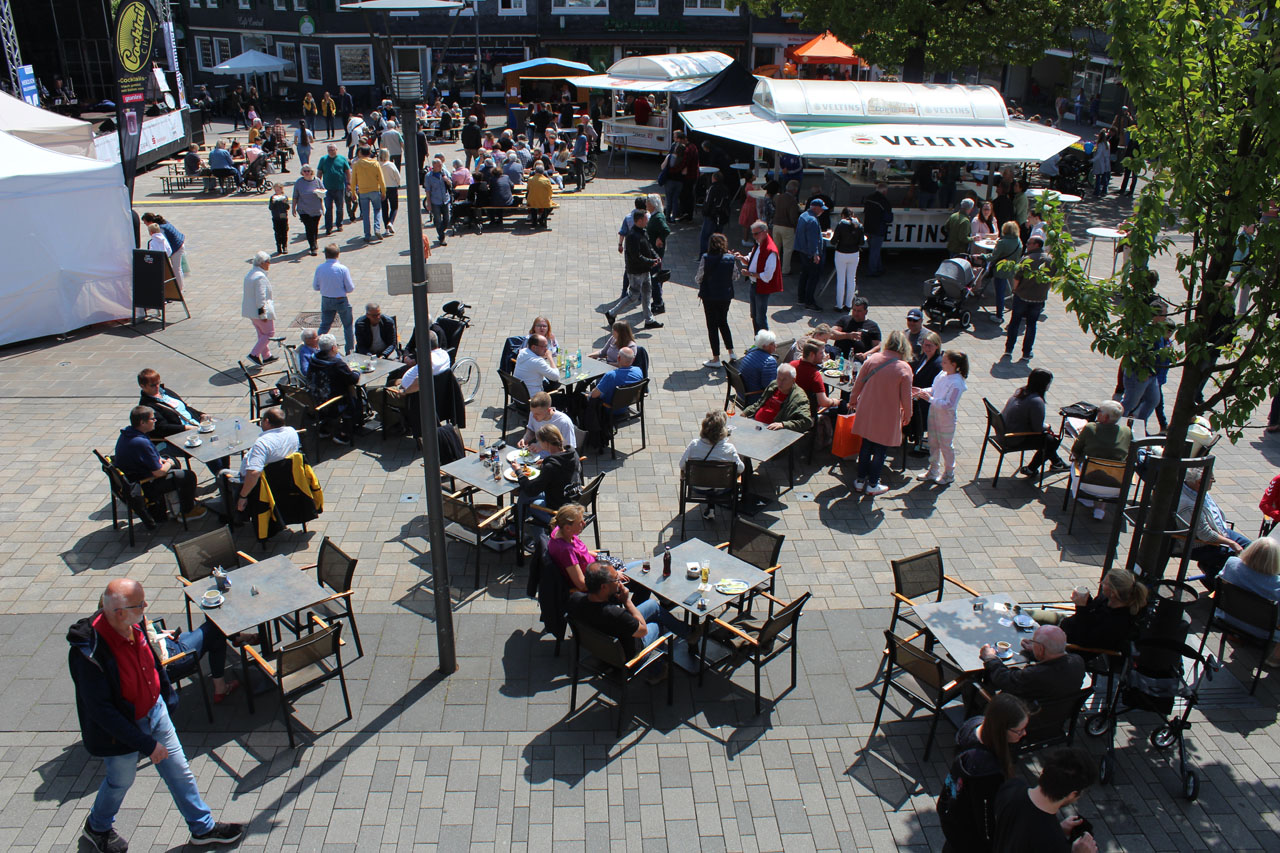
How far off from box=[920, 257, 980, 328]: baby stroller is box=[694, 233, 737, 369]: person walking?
3712 mm

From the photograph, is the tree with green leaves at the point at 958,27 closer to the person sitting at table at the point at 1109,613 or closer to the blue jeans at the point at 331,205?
the blue jeans at the point at 331,205

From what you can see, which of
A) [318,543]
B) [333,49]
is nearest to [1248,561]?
[318,543]

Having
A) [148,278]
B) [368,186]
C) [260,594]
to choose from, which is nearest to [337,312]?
[148,278]

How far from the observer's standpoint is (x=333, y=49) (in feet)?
128

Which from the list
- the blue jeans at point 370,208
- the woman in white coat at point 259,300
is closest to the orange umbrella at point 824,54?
the blue jeans at point 370,208

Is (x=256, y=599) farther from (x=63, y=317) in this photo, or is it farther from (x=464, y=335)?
(x=63, y=317)

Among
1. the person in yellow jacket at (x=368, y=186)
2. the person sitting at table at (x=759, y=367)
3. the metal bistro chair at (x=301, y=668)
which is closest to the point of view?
the metal bistro chair at (x=301, y=668)

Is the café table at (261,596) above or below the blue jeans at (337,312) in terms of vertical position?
above

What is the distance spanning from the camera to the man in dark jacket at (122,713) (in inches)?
195

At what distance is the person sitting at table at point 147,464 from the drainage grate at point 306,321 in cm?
506

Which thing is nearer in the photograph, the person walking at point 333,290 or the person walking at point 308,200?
the person walking at point 333,290

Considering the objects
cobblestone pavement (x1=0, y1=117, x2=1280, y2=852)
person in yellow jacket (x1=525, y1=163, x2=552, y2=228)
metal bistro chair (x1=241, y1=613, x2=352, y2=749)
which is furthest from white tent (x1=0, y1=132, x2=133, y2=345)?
metal bistro chair (x1=241, y1=613, x2=352, y2=749)

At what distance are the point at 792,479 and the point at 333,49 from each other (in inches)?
1440

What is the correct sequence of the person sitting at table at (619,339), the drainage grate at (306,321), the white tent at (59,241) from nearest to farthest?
the person sitting at table at (619,339)
the white tent at (59,241)
the drainage grate at (306,321)
